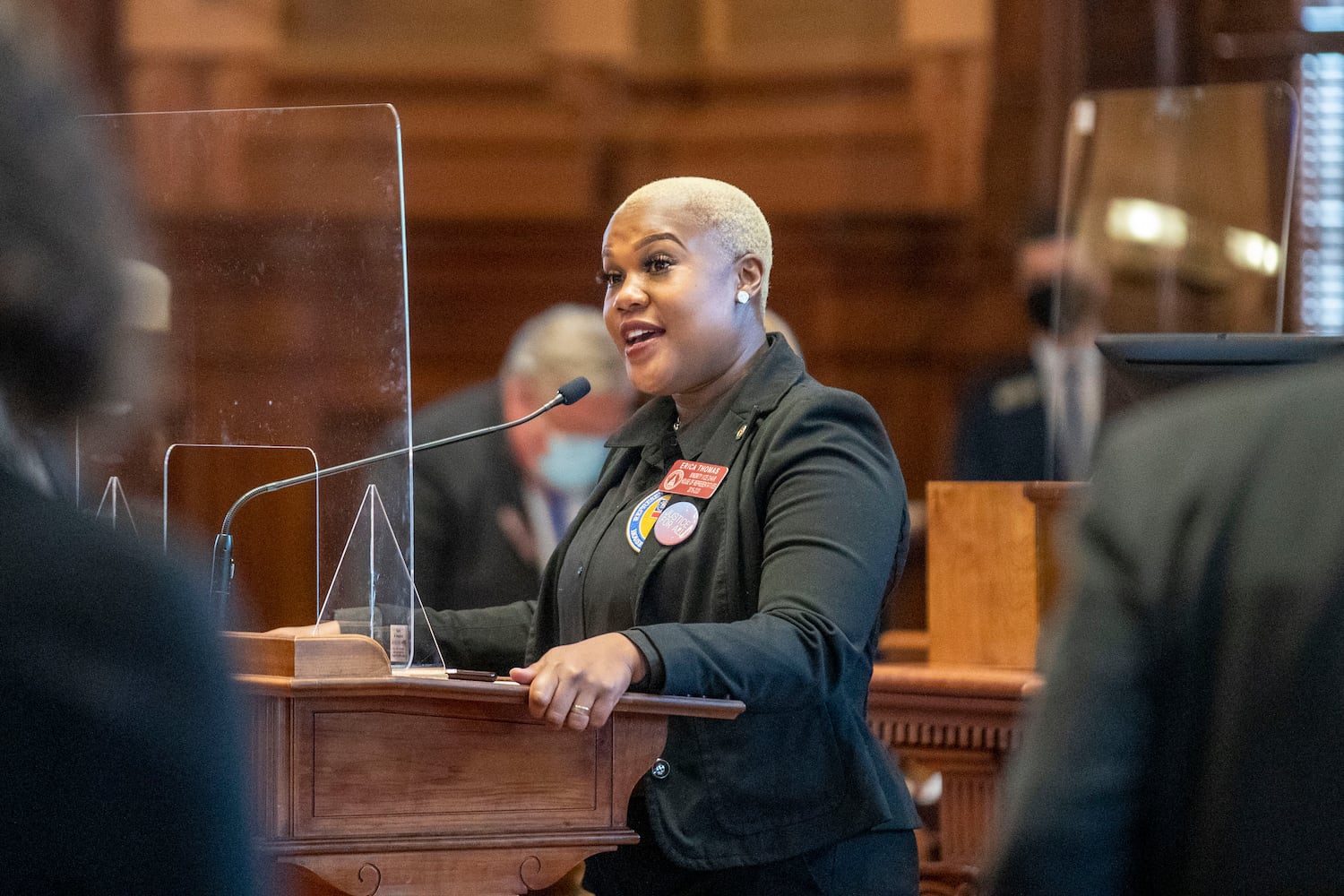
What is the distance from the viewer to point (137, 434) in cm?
214

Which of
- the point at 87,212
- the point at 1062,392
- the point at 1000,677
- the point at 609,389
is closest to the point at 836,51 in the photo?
the point at 1062,392

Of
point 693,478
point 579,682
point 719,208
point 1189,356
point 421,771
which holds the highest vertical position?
point 719,208

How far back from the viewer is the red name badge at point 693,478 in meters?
2.12

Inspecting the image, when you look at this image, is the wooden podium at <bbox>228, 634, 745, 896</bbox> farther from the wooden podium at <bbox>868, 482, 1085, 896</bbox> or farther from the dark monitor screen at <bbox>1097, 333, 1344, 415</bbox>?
the wooden podium at <bbox>868, 482, 1085, 896</bbox>

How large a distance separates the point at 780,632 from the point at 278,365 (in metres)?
0.72

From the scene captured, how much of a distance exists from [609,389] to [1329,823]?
3389 mm

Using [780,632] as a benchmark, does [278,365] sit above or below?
above

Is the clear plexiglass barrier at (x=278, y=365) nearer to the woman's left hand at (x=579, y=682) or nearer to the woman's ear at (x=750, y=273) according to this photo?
the woman's left hand at (x=579, y=682)

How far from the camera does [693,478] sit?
215 cm

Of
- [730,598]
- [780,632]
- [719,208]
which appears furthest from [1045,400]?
[780,632]

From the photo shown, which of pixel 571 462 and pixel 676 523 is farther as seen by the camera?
pixel 571 462

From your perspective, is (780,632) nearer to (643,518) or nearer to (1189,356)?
(643,518)

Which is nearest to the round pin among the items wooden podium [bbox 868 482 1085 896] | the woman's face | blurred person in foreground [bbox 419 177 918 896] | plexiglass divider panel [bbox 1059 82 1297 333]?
blurred person in foreground [bbox 419 177 918 896]

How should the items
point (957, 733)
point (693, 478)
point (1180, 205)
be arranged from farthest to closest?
1. point (1180, 205)
2. point (957, 733)
3. point (693, 478)
